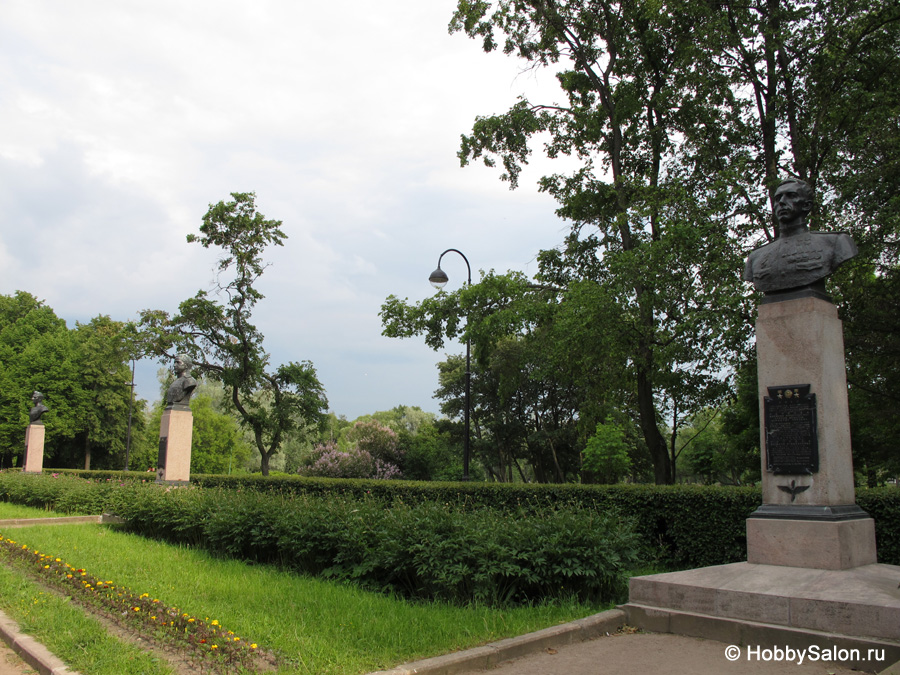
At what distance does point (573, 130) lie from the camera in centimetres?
2070

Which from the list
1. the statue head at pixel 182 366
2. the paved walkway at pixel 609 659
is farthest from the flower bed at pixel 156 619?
the statue head at pixel 182 366

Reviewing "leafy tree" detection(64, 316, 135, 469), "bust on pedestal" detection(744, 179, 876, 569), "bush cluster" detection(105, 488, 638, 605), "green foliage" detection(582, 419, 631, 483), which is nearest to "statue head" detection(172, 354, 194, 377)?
"bush cluster" detection(105, 488, 638, 605)

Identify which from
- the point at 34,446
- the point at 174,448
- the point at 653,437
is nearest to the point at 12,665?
the point at 174,448

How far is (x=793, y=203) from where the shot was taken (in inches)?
314

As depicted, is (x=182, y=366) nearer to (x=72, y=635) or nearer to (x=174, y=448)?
(x=174, y=448)

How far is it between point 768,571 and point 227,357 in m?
25.4

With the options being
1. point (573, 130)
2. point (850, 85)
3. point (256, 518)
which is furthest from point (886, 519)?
point (573, 130)

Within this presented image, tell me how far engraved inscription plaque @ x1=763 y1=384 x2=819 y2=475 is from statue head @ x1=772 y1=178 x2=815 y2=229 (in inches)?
83.7

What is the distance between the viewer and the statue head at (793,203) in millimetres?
7984

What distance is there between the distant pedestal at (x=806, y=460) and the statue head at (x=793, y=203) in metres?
1.13

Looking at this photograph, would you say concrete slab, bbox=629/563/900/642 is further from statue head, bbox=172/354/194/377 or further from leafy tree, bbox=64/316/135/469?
leafy tree, bbox=64/316/135/469

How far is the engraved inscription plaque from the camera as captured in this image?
7.21m

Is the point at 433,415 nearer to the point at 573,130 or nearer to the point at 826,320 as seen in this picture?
the point at 573,130

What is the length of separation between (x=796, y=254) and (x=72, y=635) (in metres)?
8.34
